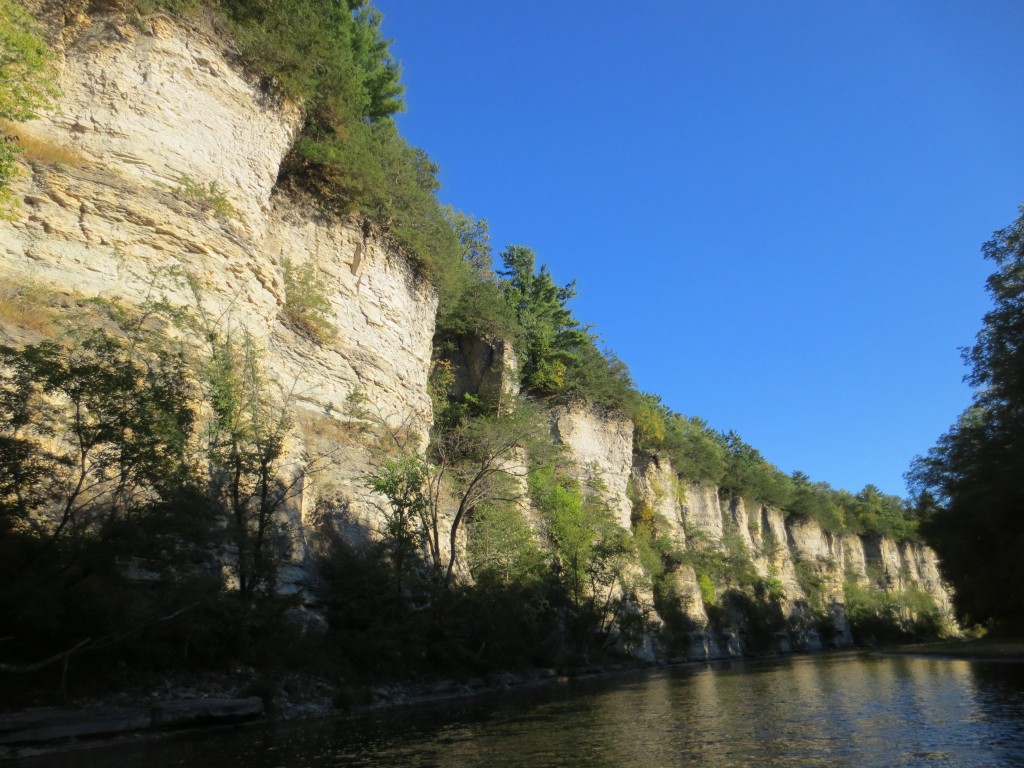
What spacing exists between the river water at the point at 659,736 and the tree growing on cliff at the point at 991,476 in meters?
9.95

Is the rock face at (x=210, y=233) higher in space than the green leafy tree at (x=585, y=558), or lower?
higher

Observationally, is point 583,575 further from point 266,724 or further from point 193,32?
point 193,32

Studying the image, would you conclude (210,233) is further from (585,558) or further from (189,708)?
(585,558)

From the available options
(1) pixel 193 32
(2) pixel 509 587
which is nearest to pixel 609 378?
(2) pixel 509 587

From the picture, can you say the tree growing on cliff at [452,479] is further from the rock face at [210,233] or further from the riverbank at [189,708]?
the riverbank at [189,708]

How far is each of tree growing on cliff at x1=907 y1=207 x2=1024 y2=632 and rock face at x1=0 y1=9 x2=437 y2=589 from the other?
20.9 metres

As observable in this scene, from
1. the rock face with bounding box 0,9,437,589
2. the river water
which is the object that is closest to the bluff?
the rock face with bounding box 0,9,437,589

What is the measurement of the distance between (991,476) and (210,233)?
27859 millimetres

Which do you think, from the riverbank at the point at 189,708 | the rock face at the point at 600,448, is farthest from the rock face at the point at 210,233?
the rock face at the point at 600,448

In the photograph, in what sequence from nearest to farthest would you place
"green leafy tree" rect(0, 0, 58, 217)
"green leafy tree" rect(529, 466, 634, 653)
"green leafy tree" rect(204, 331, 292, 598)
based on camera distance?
"green leafy tree" rect(0, 0, 58, 217)
"green leafy tree" rect(204, 331, 292, 598)
"green leafy tree" rect(529, 466, 634, 653)

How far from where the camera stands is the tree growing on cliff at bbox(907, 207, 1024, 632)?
21.9 metres

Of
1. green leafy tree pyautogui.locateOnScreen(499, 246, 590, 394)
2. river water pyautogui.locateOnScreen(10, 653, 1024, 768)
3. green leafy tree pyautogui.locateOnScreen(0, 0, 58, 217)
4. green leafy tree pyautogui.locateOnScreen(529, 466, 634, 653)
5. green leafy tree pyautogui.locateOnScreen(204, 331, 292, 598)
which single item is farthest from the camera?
green leafy tree pyautogui.locateOnScreen(499, 246, 590, 394)

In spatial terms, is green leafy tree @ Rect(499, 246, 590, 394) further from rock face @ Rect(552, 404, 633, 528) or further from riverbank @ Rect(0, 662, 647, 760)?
riverbank @ Rect(0, 662, 647, 760)

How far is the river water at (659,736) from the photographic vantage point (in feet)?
25.0
